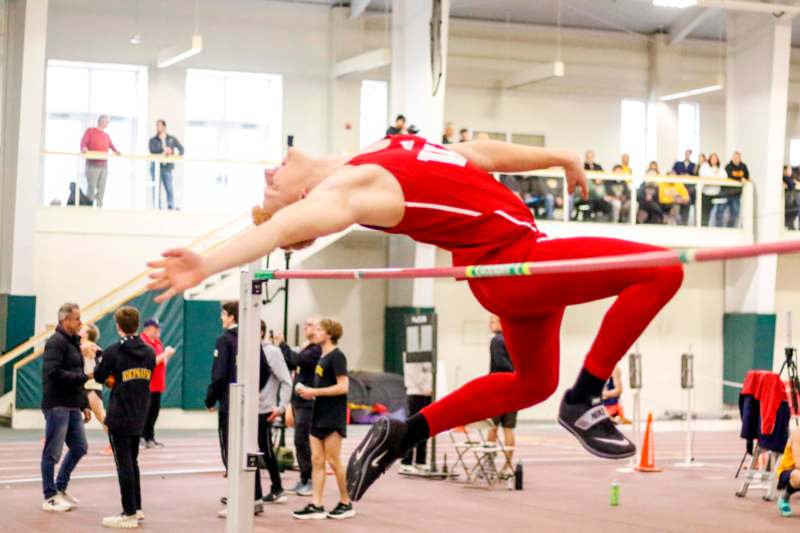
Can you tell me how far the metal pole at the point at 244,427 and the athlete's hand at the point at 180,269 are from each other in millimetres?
3016

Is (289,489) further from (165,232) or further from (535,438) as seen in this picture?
(165,232)

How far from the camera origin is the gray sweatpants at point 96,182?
1877 centimetres

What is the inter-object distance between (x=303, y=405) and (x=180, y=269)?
776 cm

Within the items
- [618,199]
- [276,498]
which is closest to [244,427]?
[276,498]

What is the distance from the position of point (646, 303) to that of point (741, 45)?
19.7 meters

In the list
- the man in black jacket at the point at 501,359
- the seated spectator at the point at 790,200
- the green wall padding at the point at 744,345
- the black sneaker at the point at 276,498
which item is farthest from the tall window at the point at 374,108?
the black sneaker at the point at 276,498

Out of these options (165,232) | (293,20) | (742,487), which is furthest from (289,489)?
(293,20)

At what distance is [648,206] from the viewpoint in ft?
68.7

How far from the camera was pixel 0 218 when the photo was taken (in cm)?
1959

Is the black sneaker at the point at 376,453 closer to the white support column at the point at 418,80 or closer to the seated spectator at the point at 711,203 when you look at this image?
the white support column at the point at 418,80

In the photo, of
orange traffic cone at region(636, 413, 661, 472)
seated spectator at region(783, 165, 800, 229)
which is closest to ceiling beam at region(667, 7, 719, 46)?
seated spectator at region(783, 165, 800, 229)

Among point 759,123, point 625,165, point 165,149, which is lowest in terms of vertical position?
point 165,149

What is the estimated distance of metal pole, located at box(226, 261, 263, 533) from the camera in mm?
6621

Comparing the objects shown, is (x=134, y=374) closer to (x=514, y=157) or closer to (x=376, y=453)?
(x=376, y=453)
